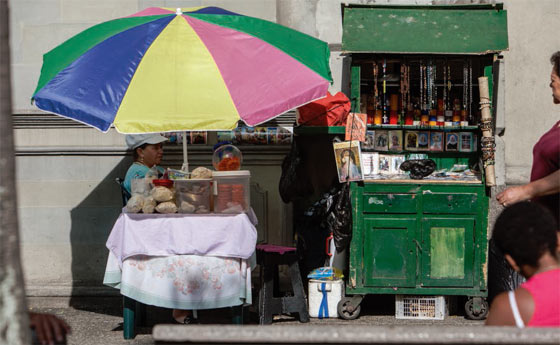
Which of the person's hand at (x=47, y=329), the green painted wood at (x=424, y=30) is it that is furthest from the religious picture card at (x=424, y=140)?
the person's hand at (x=47, y=329)

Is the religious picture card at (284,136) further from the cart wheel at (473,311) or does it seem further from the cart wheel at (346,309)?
the cart wheel at (473,311)

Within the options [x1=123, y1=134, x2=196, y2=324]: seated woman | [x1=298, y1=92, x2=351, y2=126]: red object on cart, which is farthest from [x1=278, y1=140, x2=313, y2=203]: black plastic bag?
[x1=123, y1=134, x2=196, y2=324]: seated woman

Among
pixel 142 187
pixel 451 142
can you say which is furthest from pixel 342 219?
pixel 142 187

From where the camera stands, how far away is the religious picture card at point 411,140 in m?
7.37

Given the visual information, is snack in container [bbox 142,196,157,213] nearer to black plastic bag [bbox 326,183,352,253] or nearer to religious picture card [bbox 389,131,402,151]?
black plastic bag [bbox 326,183,352,253]

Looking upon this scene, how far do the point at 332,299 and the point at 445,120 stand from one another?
2140mm

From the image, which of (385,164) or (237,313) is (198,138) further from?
(237,313)

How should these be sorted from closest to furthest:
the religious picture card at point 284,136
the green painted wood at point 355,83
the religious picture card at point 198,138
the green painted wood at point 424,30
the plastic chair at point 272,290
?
the plastic chair at point 272,290, the green painted wood at point 424,30, the green painted wood at point 355,83, the religious picture card at point 284,136, the religious picture card at point 198,138

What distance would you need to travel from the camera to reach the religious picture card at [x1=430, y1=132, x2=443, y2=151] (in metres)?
7.33

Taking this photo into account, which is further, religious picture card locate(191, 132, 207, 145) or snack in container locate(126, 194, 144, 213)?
religious picture card locate(191, 132, 207, 145)

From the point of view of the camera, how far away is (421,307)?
267 inches

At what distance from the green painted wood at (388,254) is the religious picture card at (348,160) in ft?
1.39

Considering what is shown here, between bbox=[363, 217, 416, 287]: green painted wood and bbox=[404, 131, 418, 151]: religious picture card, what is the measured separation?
3.42ft

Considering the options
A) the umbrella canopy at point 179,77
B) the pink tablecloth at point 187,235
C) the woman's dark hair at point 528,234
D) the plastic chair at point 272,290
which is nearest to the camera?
the woman's dark hair at point 528,234
